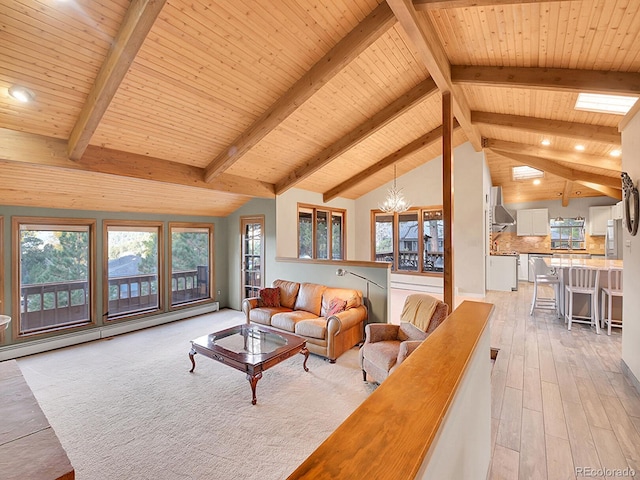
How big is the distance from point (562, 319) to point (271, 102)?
20.3 ft

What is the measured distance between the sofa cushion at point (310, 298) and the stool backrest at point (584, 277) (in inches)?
161

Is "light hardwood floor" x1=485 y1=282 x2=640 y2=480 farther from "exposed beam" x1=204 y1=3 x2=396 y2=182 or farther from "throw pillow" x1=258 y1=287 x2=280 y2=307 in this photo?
"exposed beam" x1=204 y1=3 x2=396 y2=182

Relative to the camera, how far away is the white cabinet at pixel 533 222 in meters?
9.34

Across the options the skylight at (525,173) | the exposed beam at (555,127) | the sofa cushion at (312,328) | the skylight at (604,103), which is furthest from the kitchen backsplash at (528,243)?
the sofa cushion at (312,328)

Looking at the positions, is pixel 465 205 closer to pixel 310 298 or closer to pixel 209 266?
pixel 310 298

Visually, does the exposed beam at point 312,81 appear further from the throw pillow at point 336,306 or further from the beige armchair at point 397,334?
the beige armchair at point 397,334

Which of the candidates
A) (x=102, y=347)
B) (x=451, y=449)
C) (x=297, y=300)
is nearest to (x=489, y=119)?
(x=297, y=300)

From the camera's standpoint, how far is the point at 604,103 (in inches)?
140

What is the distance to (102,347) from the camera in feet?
14.9

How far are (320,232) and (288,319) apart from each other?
347 cm

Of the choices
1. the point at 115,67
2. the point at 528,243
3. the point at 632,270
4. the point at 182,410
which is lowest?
the point at 182,410

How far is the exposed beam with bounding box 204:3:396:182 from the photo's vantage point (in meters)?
2.92

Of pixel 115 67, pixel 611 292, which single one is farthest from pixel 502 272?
pixel 115 67

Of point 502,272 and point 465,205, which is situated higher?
point 465,205
